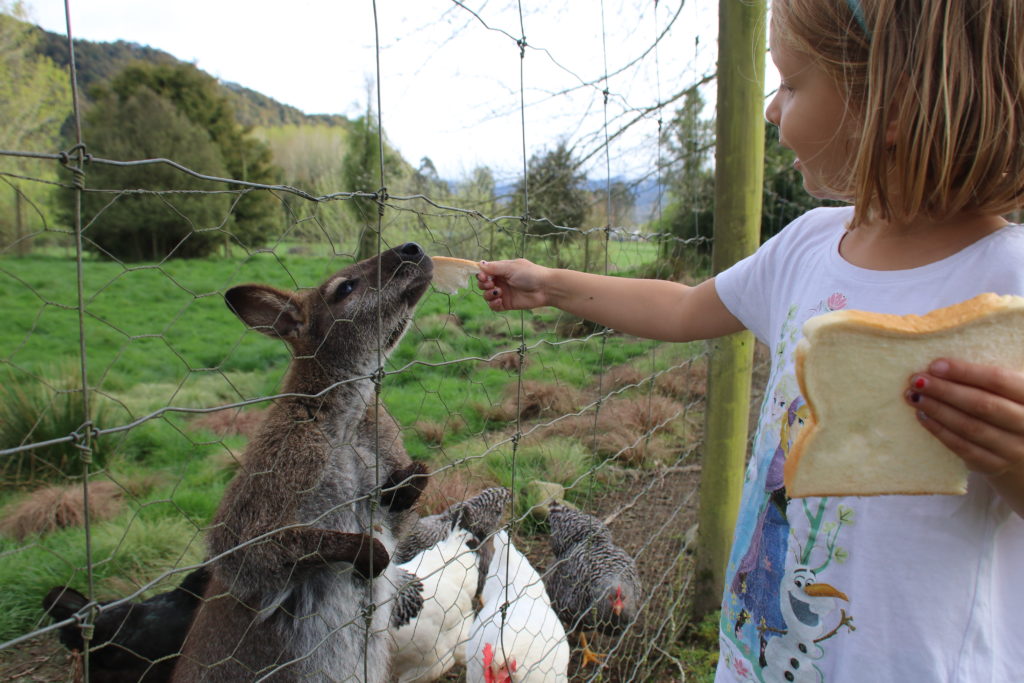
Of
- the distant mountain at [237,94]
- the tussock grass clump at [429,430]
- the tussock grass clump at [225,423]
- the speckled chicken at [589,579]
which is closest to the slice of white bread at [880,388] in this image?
the tussock grass clump at [429,430]

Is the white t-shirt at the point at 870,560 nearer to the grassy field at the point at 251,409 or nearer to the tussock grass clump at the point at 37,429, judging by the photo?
the grassy field at the point at 251,409

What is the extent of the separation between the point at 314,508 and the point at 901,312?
5.37 ft

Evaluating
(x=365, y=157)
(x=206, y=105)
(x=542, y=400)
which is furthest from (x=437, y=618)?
(x=206, y=105)

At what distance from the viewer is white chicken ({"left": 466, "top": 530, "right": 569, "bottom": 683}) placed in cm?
224

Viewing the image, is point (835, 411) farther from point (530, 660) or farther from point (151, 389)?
point (151, 389)

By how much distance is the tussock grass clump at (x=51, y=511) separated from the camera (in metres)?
3.51

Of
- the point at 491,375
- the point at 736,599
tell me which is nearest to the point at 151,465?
the point at 491,375

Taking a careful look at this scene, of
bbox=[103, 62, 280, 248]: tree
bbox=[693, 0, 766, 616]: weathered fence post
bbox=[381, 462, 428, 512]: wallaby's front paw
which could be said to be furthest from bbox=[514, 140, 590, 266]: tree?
bbox=[103, 62, 280, 248]: tree

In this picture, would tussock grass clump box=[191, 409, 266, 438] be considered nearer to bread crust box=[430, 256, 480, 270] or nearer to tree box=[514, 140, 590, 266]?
tree box=[514, 140, 590, 266]

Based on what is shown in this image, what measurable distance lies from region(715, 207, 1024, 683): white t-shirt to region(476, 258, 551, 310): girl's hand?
69cm

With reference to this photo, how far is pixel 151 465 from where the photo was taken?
4453mm

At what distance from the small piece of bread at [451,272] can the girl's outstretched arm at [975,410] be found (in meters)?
1.21

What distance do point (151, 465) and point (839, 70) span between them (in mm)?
4683

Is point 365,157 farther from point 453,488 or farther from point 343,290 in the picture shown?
point 343,290
